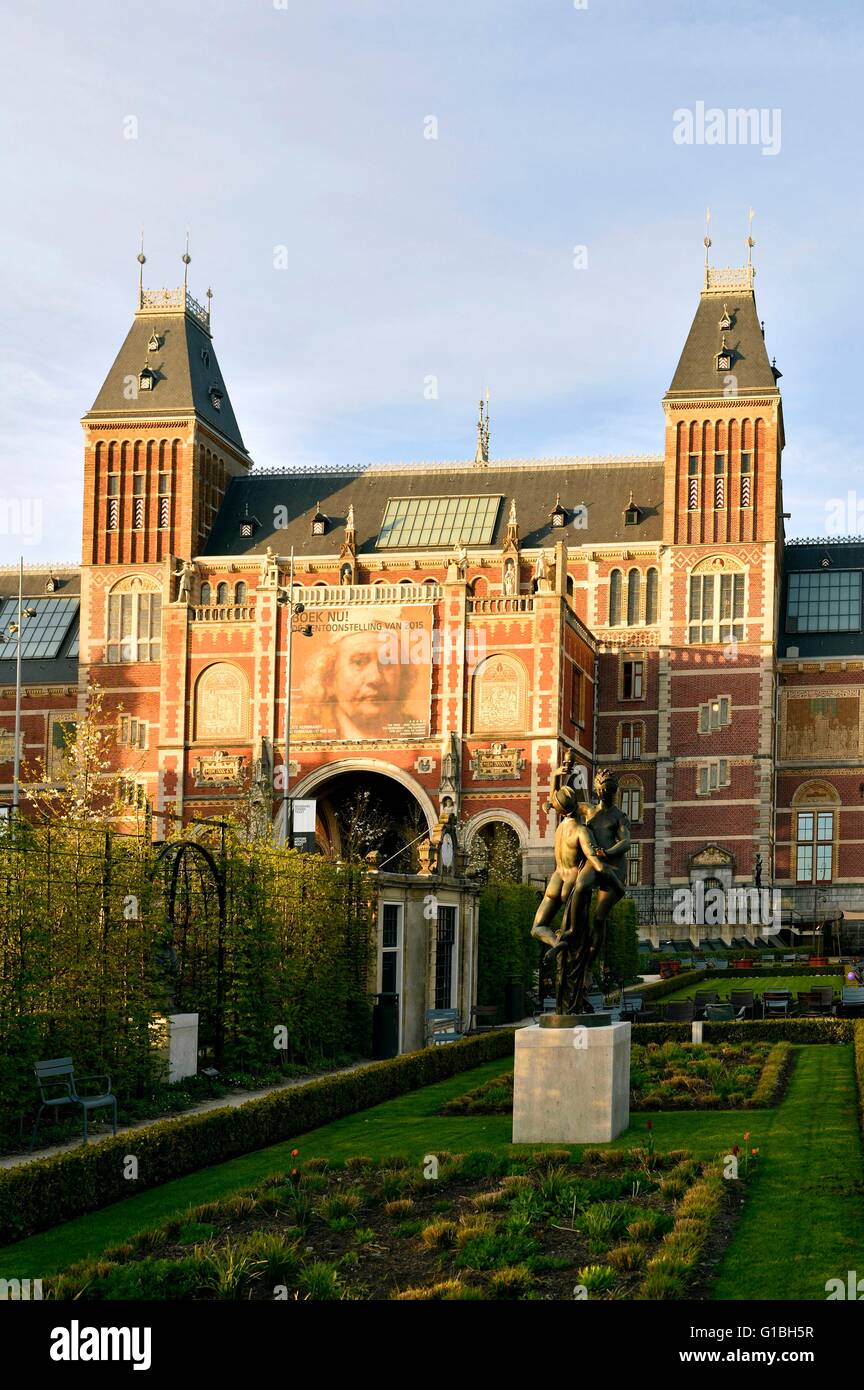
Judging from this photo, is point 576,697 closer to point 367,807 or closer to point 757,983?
point 367,807

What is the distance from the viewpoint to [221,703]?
72.8 metres

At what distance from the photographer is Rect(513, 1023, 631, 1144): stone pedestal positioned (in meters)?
20.6

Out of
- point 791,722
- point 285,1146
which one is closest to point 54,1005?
point 285,1146

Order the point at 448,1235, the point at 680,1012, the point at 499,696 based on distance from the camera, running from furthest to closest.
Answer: the point at 499,696, the point at 680,1012, the point at 448,1235

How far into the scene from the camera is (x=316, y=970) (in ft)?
103

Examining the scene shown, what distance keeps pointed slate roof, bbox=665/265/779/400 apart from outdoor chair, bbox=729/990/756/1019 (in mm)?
43430

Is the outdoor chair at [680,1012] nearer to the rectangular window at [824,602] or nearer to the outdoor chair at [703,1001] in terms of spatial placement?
the outdoor chair at [703,1001]

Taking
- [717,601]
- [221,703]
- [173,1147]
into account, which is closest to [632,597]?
[717,601]

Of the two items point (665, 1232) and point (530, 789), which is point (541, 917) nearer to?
point (665, 1232)

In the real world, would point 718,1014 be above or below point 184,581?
below

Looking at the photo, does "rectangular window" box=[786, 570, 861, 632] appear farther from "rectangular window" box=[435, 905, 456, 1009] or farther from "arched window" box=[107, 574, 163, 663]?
"rectangular window" box=[435, 905, 456, 1009]

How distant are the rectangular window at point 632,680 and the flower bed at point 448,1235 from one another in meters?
58.4

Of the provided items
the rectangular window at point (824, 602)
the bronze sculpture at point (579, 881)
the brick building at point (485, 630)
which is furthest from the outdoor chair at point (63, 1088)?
the rectangular window at point (824, 602)

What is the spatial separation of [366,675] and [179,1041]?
44051 mm
